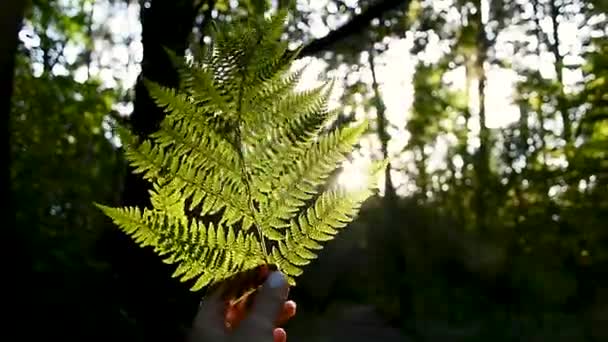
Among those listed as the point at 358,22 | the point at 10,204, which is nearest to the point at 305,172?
the point at 10,204

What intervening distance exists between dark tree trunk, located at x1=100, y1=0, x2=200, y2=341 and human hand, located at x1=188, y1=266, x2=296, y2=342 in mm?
1990

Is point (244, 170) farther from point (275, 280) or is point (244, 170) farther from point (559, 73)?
point (559, 73)

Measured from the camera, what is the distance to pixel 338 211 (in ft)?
1.89

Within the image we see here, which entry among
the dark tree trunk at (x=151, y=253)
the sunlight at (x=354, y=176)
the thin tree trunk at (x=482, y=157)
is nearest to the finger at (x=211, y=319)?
the sunlight at (x=354, y=176)

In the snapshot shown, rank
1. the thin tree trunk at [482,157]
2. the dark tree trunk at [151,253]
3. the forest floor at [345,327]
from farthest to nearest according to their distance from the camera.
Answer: the thin tree trunk at [482,157]
the forest floor at [345,327]
the dark tree trunk at [151,253]

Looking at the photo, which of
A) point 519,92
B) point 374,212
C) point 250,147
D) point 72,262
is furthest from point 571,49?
point 250,147

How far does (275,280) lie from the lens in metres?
0.52

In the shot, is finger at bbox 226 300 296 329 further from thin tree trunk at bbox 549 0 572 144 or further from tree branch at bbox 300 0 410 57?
thin tree trunk at bbox 549 0 572 144

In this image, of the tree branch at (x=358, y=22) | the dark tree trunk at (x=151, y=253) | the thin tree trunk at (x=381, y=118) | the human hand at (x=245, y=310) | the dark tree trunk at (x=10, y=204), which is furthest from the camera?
the thin tree trunk at (x=381, y=118)

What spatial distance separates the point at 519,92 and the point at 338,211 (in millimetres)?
9176

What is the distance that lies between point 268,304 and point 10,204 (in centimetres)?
382

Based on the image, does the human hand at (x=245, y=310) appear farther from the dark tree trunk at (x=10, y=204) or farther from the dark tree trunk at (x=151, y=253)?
the dark tree trunk at (x=10, y=204)

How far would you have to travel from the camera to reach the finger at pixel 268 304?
0.51 meters

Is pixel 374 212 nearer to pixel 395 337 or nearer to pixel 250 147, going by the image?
pixel 395 337
